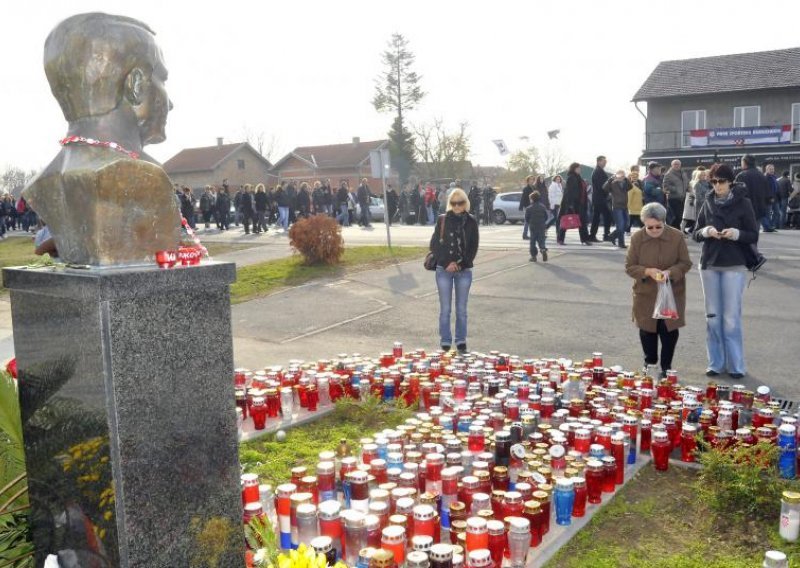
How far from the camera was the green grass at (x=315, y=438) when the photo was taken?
17.3 feet

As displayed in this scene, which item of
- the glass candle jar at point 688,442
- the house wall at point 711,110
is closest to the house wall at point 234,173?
the house wall at point 711,110

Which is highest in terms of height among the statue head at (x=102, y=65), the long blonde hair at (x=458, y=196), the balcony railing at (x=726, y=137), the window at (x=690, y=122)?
the window at (x=690, y=122)

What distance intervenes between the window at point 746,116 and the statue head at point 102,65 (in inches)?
1682

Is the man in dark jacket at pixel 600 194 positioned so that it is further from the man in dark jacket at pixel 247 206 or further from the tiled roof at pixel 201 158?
the tiled roof at pixel 201 158

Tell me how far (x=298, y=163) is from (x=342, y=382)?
68.6m

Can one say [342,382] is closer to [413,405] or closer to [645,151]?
[413,405]

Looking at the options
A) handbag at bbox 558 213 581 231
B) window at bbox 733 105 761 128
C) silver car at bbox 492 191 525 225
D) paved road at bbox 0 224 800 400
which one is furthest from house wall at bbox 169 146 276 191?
paved road at bbox 0 224 800 400

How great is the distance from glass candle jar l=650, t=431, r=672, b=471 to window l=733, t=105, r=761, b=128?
40225 mm

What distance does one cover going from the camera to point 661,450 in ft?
16.5

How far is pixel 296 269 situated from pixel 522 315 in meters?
6.02

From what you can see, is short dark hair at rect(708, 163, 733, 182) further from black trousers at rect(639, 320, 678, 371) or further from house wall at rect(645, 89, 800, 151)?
house wall at rect(645, 89, 800, 151)

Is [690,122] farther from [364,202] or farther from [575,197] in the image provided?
[575,197]

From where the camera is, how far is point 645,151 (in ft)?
138

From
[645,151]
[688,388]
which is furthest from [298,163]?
[688,388]
